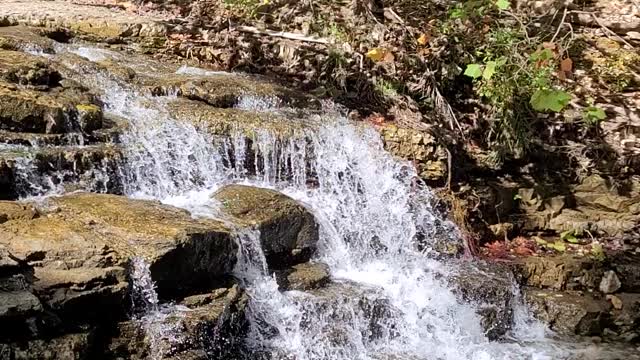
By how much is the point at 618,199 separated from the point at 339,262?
11.0 feet

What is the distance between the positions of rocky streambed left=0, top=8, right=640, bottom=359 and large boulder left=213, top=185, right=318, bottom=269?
0.05ft

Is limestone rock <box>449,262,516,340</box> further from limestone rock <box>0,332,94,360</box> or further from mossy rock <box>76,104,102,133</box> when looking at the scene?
mossy rock <box>76,104,102,133</box>

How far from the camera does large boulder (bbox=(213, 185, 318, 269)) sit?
4.81m

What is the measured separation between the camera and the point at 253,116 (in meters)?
6.18

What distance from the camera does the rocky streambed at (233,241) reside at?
12.0 feet

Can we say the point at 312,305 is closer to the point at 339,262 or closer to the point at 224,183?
the point at 339,262

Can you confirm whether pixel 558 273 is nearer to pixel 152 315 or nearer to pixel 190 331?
pixel 190 331

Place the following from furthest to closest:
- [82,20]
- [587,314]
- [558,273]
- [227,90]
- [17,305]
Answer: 1. [82,20]
2. [227,90]
3. [558,273]
4. [587,314]
5. [17,305]

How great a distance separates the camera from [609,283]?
5902mm

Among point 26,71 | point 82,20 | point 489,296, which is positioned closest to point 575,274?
point 489,296

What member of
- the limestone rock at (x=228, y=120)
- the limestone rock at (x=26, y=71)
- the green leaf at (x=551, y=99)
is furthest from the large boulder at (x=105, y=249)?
the green leaf at (x=551, y=99)

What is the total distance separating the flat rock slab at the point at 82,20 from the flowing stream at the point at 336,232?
5.38 feet

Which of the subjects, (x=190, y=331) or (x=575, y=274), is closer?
(x=190, y=331)

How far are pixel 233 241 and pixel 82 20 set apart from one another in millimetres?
4805
